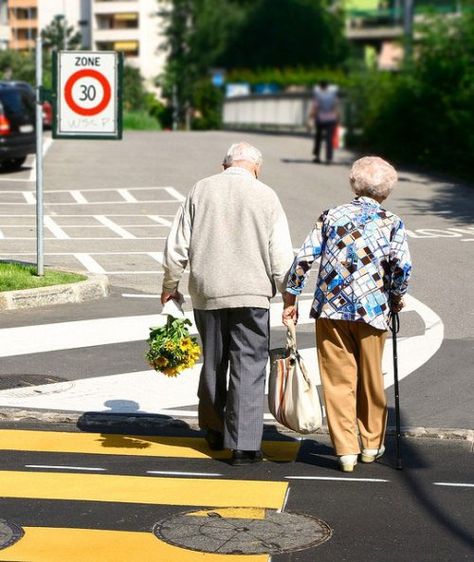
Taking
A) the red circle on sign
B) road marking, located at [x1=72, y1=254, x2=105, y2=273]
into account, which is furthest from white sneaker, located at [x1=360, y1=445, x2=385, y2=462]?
road marking, located at [x1=72, y1=254, x2=105, y2=273]

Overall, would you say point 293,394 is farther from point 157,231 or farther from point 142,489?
point 157,231

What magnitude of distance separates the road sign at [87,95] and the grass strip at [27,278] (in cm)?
136

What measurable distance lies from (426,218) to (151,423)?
1188 cm

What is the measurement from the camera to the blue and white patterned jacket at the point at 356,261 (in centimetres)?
688

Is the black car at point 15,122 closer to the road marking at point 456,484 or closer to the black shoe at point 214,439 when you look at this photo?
the black shoe at point 214,439

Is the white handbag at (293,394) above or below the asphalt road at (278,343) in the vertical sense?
above

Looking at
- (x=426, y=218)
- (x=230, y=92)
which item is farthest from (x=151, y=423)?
(x=230, y=92)

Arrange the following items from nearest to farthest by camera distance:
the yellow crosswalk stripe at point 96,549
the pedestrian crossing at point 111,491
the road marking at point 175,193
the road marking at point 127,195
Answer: the yellow crosswalk stripe at point 96,549
the pedestrian crossing at point 111,491
the road marking at point 127,195
the road marking at point 175,193

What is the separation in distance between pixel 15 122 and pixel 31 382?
16701 mm

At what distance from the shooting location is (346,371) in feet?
23.0

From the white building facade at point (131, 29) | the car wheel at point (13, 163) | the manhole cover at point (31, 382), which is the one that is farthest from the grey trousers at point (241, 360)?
the white building facade at point (131, 29)

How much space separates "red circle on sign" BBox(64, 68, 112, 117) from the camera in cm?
1291

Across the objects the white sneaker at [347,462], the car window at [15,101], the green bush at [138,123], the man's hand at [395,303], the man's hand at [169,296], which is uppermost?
the man's hand at [395,303]

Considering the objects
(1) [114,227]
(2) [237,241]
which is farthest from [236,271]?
(1) [114,227]
